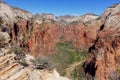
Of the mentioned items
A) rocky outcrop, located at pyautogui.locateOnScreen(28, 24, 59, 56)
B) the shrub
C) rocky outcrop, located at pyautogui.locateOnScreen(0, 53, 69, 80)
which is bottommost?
rocky outcrop, located at pyautogui.locateOnScreen(28, 24, 59, 56)

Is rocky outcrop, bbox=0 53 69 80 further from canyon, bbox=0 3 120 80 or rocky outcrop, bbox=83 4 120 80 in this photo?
rocky outcrop, bbox=83 4 120 80

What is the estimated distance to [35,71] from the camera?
66.7 ft

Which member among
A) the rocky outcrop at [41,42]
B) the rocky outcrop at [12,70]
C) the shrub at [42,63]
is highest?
the rocky outcrop at [12,70]

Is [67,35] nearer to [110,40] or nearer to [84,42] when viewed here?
[84,42]

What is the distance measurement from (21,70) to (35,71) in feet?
9.77

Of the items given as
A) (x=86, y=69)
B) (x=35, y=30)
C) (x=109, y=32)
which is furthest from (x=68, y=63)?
(x=109, y=32)

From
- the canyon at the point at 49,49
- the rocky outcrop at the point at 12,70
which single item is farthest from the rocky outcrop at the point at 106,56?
the rocky outcrop at the point at 12,70

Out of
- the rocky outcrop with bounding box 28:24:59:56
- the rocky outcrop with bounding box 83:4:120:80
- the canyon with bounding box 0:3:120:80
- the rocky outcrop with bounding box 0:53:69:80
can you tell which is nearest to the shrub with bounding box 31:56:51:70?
the canyon with bounding box 0:3:120:80

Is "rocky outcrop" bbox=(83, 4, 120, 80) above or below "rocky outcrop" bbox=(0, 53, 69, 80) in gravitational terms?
below

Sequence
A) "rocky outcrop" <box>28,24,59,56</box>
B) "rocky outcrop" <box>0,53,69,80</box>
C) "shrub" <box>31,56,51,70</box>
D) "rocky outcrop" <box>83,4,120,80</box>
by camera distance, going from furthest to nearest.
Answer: "rocky outcrop" <box>28,24,59,56</box> → "rocky outcrop" <box>83,4,120,80</box> → "shrub" <box>31,56,51,70</box> → "rocky outcrop" <box>0,53,69,80</box>

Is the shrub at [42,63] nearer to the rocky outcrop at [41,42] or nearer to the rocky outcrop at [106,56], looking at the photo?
the rocky outcrop at [106,56]

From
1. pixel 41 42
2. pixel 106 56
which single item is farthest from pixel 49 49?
pixel 106 56

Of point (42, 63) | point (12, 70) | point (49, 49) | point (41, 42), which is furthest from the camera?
point (49, 49)

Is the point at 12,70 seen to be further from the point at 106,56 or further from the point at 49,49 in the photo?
the point at 49,49
